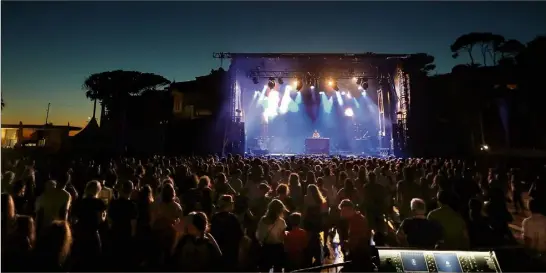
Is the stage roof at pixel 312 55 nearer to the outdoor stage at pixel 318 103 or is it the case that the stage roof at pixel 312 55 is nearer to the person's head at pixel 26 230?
the outdoor stage at pixel 318 103

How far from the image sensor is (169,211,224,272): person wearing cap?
3.24m

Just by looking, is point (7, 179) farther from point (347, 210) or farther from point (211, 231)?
point (347, 210)

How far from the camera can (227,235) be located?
3881 millimetres

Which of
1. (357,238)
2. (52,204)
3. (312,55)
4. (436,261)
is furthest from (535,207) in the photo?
(312,55)

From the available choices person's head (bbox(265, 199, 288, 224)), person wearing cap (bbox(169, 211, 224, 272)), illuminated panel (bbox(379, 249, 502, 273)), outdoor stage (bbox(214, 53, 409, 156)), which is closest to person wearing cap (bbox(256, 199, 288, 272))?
person's head (bbox(265, 199, 288, 224))

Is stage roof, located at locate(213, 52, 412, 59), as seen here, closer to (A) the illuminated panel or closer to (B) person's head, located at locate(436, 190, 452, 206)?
(B) person's head, located at locate(436, 190, 452, 206)

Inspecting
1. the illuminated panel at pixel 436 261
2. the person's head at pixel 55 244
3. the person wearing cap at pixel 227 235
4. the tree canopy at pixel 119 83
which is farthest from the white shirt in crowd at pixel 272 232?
the tree canopy at pixel 119 83

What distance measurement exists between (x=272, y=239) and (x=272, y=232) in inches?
3.5

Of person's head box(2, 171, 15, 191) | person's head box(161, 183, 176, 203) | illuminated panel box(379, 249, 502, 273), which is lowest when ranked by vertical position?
illuminated panel box(379, 249, 502, 273)

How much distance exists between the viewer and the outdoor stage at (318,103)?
20562mm

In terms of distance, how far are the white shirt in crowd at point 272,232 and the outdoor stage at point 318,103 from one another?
16455 mm

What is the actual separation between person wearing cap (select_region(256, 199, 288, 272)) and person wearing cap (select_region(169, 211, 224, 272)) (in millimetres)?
801

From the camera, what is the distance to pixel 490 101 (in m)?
23.0

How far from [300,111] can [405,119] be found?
1140cm
